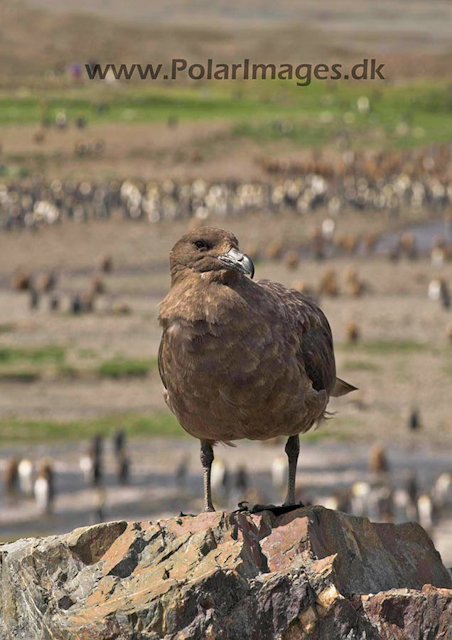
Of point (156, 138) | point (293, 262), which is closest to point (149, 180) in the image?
point (156, 138)

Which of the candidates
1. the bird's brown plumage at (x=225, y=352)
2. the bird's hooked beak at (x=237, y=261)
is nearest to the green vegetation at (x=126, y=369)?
the bird's brown plumage at (x=225, y=352)

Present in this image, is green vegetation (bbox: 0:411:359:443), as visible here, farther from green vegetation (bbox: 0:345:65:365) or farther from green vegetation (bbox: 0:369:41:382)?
green vegetation (bbox: 0:345:65:365)

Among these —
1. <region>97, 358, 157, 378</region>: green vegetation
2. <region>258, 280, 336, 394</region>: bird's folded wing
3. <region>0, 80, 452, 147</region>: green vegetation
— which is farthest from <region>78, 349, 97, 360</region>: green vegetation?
<region>0, 80, 452, 147</region>: green vegetation

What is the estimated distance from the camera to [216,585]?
968 centimetres

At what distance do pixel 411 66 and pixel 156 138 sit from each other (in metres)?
44.9

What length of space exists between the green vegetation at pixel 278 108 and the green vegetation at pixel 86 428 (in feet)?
175

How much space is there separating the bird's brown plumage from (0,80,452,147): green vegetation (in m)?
87.0

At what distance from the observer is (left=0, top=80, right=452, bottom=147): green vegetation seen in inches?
3991

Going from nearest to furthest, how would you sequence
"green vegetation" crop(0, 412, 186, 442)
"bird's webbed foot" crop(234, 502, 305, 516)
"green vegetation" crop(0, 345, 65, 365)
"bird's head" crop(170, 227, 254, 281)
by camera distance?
"bird's head" crop(170, 227, 254, 281) → "bird's webbed foot" crop(234, 502, 305, 516) → "green vegetation" crop(0, 412, 186, 442) → "green vegetation" crop(0, 345, 65, 365)

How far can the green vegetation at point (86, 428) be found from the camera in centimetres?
4497

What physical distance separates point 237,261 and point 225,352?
0.67m

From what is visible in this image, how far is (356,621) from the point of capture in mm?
9805

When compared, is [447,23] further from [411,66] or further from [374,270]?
[374,270]

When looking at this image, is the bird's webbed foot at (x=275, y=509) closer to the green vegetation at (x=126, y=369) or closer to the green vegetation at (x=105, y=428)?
the green vegetation at (x=105, y=428)
